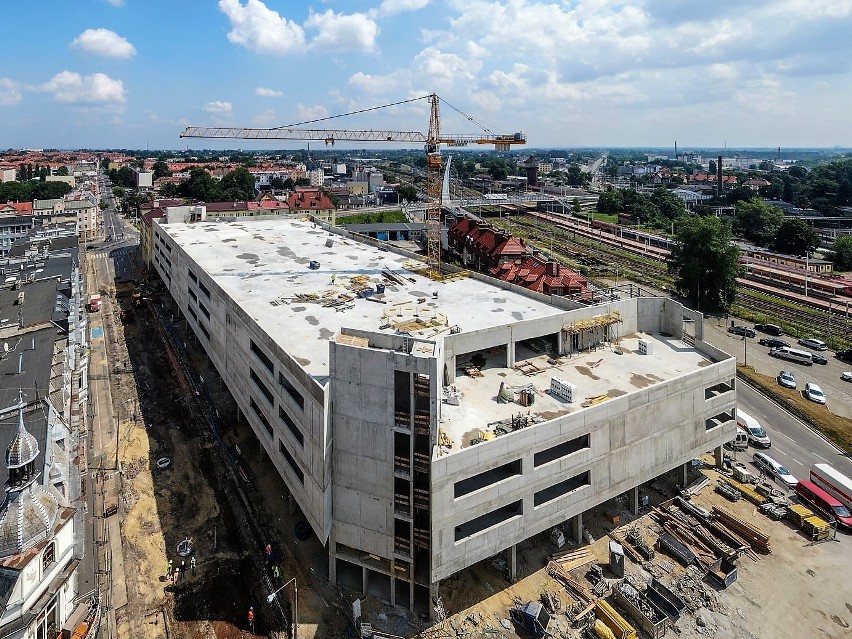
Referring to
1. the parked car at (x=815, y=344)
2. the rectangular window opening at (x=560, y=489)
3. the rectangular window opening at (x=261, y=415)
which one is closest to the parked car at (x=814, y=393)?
the parked car at (x=815, y=344)

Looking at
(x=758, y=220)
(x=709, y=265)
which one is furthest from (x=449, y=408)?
(x=758, y=220)

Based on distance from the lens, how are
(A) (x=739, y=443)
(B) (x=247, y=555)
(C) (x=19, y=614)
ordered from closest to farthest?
(C) (x=19, y=614) → (B) (x=247, y=555) → (A) (x=739, y=443)

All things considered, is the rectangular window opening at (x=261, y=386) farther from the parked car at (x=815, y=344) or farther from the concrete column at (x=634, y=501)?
the parked car at (x=815, y=344)

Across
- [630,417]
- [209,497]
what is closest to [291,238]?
[209,497]

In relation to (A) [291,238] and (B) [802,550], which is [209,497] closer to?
(B) [802,550]

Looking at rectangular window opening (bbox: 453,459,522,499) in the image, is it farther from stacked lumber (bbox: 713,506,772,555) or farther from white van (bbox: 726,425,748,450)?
white van (bbox: 726,425,748,450)

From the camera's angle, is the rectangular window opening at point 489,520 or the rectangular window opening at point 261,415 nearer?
the rectangular window opening at point 489,520
